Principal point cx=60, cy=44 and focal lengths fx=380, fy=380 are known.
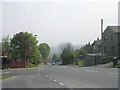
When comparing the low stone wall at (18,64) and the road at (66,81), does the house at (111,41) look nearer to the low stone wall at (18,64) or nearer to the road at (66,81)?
the low stone wall at (18,64)

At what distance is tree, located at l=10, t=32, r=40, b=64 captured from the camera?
93.6m

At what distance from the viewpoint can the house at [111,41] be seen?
92.1 meters

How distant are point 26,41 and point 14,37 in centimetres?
411

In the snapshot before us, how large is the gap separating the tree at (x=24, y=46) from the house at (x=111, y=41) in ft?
59.4

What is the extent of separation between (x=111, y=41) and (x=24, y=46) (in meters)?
21.7

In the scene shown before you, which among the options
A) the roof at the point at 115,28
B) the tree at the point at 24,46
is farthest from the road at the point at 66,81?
the roof at the point at 115,28

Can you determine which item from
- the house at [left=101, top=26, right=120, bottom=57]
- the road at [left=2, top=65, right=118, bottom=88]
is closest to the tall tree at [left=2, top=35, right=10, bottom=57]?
the house at [left=101, top=26, right=120, bottom=57]

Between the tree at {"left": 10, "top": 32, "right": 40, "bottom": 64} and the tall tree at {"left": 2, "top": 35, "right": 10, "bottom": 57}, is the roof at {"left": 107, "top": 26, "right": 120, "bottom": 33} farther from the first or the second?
the tall tree at {"left": 2, "top": 35, "right": 10, "bottom": 57}

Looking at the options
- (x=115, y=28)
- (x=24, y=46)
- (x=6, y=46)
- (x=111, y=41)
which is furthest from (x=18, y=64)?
(x=115, y=28)

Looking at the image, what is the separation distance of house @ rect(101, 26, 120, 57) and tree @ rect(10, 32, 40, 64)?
18095mm

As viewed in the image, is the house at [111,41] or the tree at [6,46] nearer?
the house at [111,41]

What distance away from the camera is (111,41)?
312 ft

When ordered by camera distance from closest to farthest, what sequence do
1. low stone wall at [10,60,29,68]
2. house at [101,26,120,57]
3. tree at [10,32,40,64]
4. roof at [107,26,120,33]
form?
1. low stone wall at [10,60,29,68]
2. house at [101,26,120,57]
3. tree at [10,32,40,64]
4. roof at [107,26,120,33]

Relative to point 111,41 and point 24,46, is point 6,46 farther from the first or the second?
point 111,41
